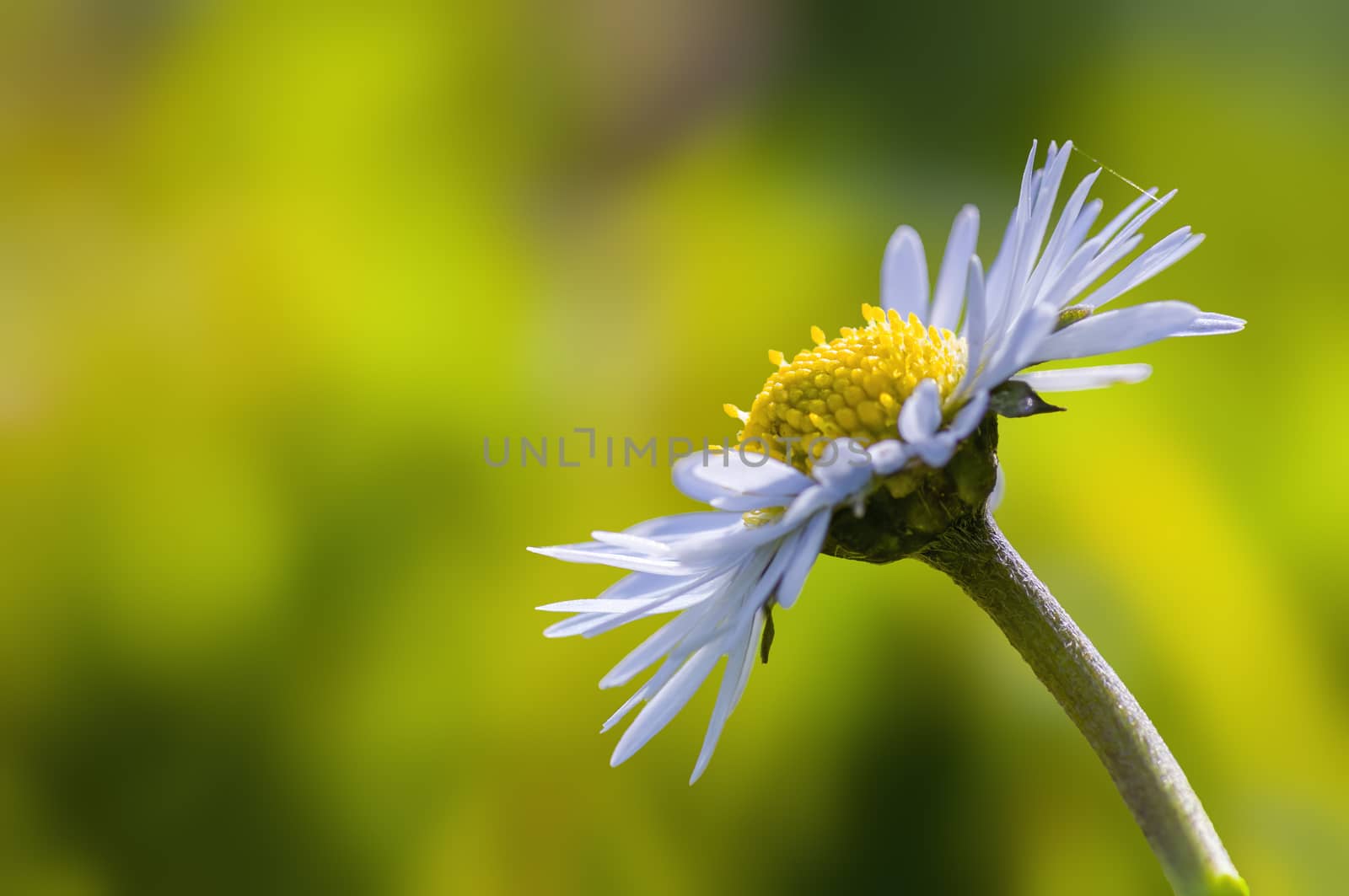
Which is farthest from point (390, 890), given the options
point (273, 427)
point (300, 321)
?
point (300, 321)

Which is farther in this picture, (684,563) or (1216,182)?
(1216,182)

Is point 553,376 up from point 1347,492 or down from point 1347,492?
up

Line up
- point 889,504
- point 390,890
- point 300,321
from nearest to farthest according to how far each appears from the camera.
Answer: point 889,504 < point 390,890 < point 300,321

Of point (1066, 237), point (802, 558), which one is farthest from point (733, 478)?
point (1066, 237)

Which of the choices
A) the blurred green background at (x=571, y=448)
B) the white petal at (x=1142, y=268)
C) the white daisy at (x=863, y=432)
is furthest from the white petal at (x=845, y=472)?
the blurred green background at (x=571, y=448)

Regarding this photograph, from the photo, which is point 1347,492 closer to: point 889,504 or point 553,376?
point 553,376

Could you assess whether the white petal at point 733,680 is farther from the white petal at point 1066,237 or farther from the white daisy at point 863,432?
the white petal at point 1066,237

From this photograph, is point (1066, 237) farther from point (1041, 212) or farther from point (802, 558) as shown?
point (802, 558)
